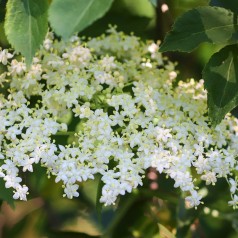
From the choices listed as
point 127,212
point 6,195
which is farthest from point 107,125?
point 127,212

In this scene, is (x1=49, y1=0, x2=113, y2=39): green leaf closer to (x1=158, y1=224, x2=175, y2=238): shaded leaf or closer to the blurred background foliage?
the blurred background foliage

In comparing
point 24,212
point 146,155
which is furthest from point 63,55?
point 24,212

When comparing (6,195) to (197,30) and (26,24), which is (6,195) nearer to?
(26,24)

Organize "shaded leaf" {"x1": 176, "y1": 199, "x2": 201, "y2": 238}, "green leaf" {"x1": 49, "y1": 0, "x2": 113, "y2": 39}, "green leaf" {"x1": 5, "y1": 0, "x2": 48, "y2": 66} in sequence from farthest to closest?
"shaded leaf" {"x1": 176, "y1": 199, "x2": 201, "y2": 238} → "green leaf" {"x1": 5, "y1": 0, "x2": 48, "y2": 66} → "green leaf" {"x1": 49, "y1": 0, "x2": 113, "y2": 39}

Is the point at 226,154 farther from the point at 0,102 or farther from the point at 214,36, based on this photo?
the point at 0,102

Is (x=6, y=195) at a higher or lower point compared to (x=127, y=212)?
higher

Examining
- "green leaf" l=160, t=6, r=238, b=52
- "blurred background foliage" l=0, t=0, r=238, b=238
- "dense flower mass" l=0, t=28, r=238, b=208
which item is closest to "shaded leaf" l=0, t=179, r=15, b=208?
"dense flower mass" l=0, t=28, r=238, b=208
